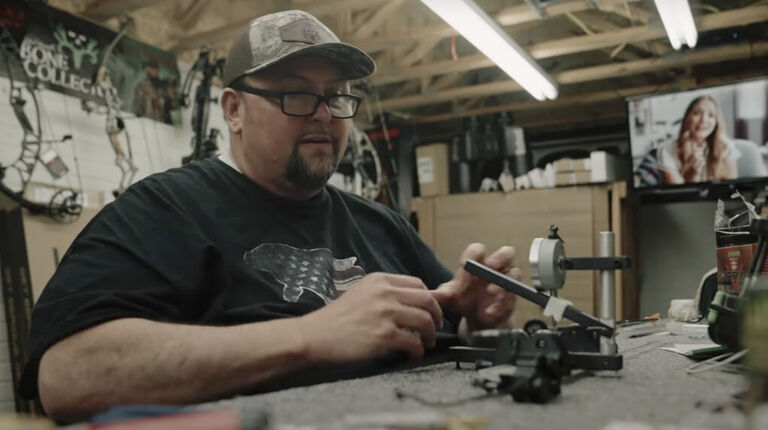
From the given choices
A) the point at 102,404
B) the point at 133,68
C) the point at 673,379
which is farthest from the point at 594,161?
the point at 102,404

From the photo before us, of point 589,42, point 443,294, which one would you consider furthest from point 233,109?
point 589,42

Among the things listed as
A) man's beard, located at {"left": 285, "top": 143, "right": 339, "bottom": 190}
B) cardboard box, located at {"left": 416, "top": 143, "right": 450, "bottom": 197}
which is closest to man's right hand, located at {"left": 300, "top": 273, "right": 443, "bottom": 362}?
man's beard, located at {"left": 285, "top": 143, "right": 339, "bottom": 190}

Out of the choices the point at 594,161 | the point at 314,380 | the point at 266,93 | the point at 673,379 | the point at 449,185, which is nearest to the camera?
the point at 673,379

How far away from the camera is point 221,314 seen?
3.58ft

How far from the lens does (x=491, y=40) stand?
2.95 m

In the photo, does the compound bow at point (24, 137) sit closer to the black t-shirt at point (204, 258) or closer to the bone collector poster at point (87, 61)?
the bone collector poster at point (87, 61)

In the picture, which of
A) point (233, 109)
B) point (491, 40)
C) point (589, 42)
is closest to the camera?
point (233, 109)

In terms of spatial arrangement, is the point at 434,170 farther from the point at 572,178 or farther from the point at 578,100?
the point at 578,100

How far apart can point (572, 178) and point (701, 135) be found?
0.91 metres

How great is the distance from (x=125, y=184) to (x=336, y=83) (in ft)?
7.53

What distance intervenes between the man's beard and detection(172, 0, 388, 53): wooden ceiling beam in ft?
6.38

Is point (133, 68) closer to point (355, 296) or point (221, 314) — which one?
point (221, 314)

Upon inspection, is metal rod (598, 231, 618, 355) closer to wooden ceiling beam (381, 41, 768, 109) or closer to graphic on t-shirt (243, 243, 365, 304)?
graphic on t-shirt (243, 243, 365, 304)

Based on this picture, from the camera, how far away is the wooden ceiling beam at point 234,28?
3090 mm
